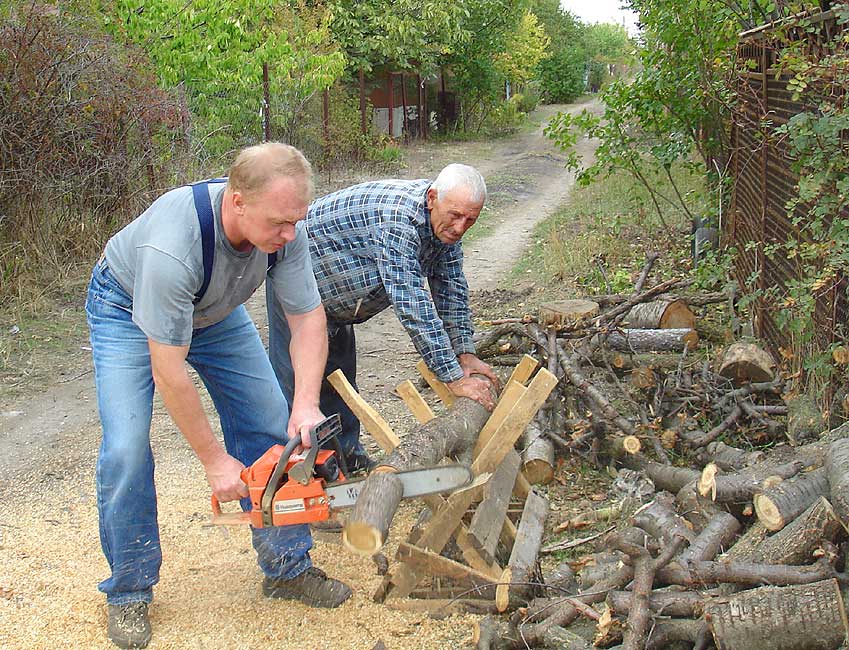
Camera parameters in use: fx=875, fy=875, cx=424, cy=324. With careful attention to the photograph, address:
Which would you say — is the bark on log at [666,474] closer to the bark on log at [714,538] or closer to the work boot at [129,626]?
the bark on log at [714,538]

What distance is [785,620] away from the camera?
2764mm

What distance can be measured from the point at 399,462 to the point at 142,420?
1019 mm

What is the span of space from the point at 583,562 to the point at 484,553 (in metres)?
0.49

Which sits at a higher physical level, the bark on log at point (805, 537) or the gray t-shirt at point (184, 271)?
the gray t-shirt at point (184, 271)

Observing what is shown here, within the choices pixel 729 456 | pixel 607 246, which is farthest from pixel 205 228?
pixel 607 246

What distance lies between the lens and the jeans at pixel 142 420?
11.2 feet

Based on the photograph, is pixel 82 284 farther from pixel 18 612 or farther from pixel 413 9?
pixel 413 9

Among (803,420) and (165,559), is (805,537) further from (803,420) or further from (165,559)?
(165,559)

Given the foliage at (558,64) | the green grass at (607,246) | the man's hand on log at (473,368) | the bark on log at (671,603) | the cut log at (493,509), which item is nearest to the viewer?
the bark on log at (671,603)

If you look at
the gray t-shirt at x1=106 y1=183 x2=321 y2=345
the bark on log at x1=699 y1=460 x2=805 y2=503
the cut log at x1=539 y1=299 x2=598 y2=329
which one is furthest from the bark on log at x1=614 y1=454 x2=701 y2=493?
the gray t-shirt at x1=106 y1=183 x2=321 y2=345

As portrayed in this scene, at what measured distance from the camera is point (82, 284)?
30.1 ft

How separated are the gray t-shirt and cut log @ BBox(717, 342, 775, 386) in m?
3.01

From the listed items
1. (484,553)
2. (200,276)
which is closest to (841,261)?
(484,553)

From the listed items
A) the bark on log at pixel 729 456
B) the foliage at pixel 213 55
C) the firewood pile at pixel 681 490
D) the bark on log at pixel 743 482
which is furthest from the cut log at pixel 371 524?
the foliage at pixel 213 55
